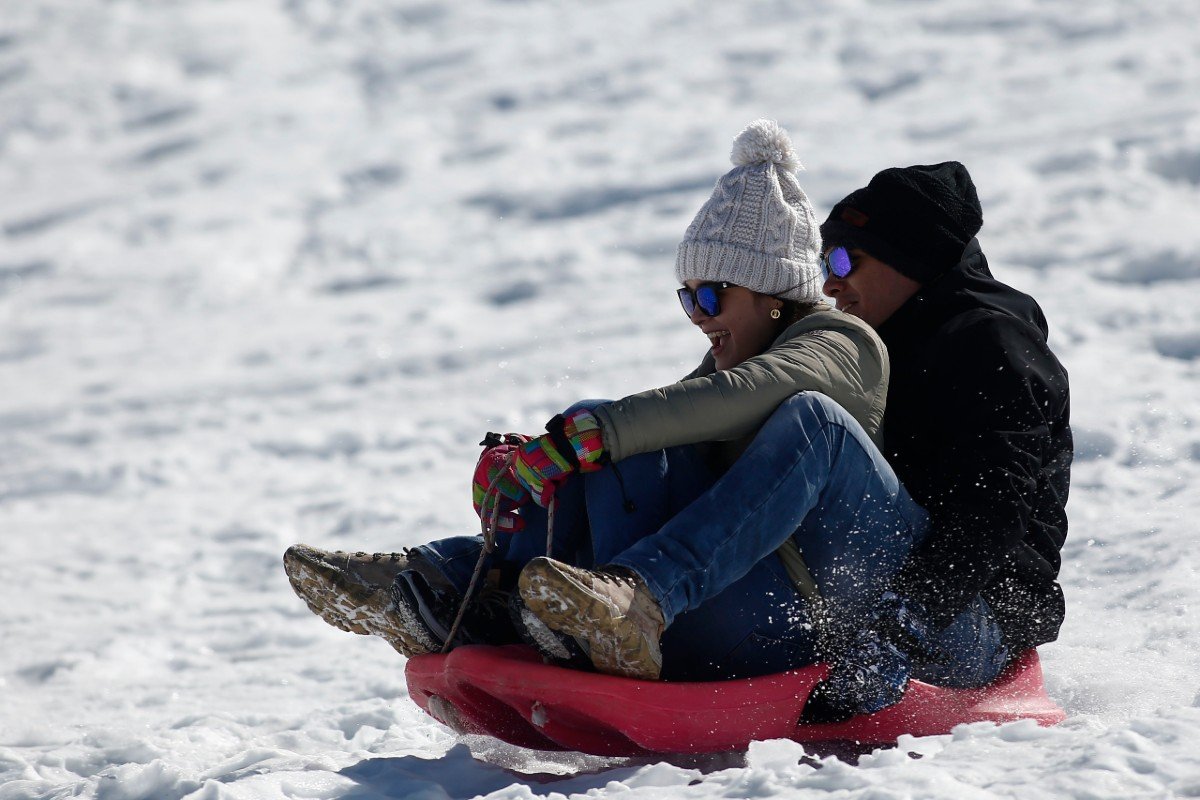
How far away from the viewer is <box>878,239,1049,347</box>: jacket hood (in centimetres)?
299

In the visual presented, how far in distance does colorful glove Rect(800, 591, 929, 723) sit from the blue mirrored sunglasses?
836 mm

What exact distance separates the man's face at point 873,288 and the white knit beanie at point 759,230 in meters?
0.22

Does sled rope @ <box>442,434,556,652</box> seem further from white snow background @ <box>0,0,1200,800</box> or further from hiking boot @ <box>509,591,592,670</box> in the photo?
white snow background @ <box>0,0,1200,800</box>

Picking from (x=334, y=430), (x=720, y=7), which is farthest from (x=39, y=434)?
(x=720, y=7)

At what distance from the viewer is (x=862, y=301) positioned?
10.4 feet

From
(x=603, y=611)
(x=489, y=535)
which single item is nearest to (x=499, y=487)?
(x=489, y=535)

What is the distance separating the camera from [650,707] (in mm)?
2525

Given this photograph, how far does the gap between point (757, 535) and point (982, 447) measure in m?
0.55

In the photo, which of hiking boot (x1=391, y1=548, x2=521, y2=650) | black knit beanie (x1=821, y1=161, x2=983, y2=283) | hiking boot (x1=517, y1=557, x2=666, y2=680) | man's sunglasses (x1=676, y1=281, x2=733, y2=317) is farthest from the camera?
black knit beanie (x1=821, y1=161, x2=983, y2=283)

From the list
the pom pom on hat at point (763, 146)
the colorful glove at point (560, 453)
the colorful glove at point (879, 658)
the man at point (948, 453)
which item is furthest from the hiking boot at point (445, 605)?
the pom pom on hat at point (763, 146)

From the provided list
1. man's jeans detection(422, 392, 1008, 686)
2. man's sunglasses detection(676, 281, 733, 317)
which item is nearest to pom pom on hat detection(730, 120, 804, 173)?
man's sunglasses detection(676, 281, 733, 317)

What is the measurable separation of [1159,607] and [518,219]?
7.59 m

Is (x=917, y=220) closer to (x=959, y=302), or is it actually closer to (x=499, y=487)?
(x=959, y=302)

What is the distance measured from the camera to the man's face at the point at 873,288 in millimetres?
3133
